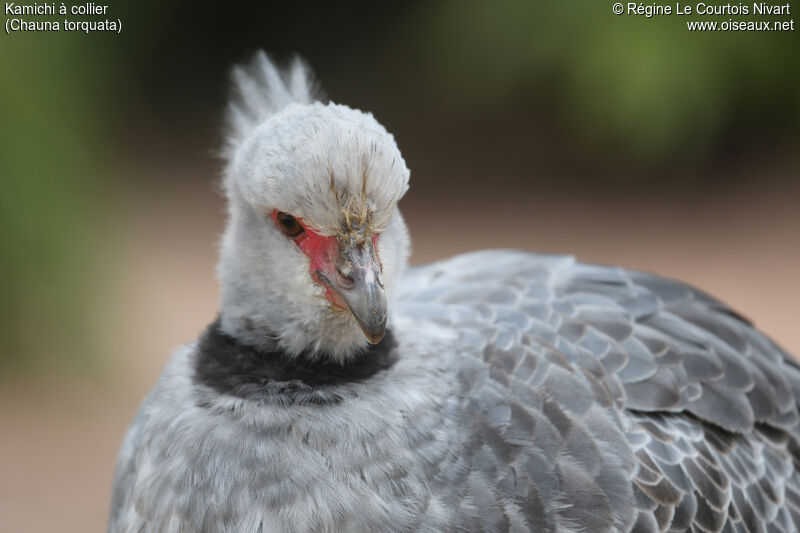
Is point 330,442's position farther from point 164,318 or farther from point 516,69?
point 516,69

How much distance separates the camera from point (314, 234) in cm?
149

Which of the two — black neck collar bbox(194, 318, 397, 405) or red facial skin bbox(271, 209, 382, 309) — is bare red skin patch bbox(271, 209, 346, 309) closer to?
red facial skin bbox(271, 209, 382, 309)

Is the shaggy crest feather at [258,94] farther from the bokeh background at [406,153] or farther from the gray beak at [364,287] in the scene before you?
the bokeh background at [406,153]

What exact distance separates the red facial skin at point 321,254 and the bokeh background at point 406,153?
96.3 inches

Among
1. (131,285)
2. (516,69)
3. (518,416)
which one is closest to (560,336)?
(518,416)

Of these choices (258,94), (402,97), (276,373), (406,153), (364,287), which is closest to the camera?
(364,287)

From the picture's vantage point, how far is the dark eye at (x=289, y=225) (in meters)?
1.51

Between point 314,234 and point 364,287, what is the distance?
13cm

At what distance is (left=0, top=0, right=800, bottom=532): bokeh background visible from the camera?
12.4 ft

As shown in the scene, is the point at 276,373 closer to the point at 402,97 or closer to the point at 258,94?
the point at 258,94

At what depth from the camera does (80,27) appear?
400 cm

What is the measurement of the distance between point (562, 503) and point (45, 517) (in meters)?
2.57

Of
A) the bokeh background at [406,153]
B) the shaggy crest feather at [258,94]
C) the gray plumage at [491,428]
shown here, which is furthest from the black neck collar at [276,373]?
the bokeh background at [406,153]

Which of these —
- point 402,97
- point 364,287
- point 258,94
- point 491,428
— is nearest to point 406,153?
point 402,97
